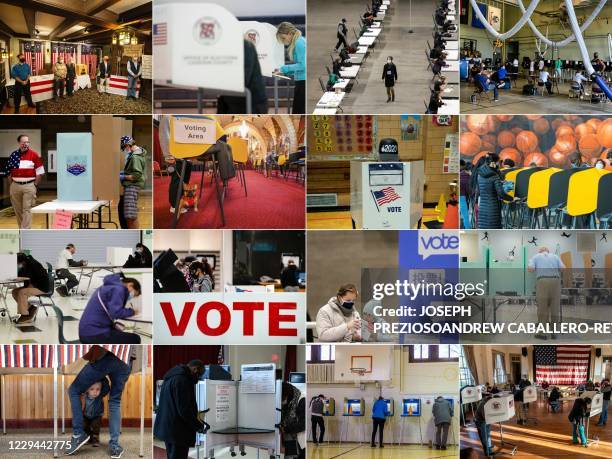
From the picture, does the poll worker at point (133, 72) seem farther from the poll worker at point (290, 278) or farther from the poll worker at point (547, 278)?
the poll worker at point (547, 278)

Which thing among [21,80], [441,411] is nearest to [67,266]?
[21,80]

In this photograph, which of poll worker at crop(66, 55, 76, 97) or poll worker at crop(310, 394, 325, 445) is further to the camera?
poll worker at crop(310, 394, 325, 445)

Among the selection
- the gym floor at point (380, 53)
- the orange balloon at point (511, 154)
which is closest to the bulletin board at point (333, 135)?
the gym floor at point (380, 53)

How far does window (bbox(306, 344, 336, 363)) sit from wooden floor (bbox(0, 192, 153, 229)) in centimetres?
135

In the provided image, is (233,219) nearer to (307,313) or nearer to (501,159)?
(307,313)

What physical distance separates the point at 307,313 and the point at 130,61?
6.65 ft

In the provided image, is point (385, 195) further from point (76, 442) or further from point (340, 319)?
point (76, 442)

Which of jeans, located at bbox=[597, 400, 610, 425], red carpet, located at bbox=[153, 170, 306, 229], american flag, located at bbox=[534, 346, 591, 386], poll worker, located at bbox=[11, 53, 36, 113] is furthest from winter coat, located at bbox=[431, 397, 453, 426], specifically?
poll worker, located at bbox=[11, 53, 36, 113]

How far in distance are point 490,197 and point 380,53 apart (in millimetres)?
1198

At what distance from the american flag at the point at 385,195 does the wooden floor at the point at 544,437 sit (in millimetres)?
1595

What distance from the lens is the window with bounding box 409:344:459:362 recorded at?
24.0ft

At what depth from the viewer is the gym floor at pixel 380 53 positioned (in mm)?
7230

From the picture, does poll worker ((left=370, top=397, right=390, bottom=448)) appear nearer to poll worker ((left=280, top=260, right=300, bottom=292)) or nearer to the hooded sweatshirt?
the hooded sweatshirt

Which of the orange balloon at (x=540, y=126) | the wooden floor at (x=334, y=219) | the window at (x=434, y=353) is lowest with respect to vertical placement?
the window at (x=434, y=353)
